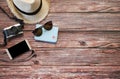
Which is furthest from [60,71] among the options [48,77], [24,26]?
[24,26]

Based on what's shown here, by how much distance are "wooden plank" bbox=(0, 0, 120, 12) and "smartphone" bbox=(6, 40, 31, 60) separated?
0.71ft

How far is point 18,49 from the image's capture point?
119 centimetres

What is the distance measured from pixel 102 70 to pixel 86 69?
0.23ft

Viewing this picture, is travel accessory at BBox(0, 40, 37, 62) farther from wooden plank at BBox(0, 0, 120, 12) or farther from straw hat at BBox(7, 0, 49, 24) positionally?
wooden plank at BBox(0, 0, 120, 12)

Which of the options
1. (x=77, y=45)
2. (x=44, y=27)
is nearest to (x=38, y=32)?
(x=44, y=27)

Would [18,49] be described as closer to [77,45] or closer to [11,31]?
[11,31]

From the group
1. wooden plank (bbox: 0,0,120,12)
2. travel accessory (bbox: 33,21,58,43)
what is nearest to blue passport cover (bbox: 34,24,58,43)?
travel accessory (bbox: 33,21,58,43)

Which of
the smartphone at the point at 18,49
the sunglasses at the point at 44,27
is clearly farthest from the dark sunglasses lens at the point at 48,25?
the smartphone at the point at 18,49

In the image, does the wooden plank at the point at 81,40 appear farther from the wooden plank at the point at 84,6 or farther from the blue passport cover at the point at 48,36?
the wooden plank at the point at 84,6

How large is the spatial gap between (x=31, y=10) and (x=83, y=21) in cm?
25

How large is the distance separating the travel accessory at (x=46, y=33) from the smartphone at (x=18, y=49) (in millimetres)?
55

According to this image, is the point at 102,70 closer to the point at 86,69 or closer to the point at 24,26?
the point at 86,69

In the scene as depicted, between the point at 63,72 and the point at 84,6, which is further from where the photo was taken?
the point at 84,6

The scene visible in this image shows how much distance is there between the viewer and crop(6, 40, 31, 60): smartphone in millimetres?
1185
